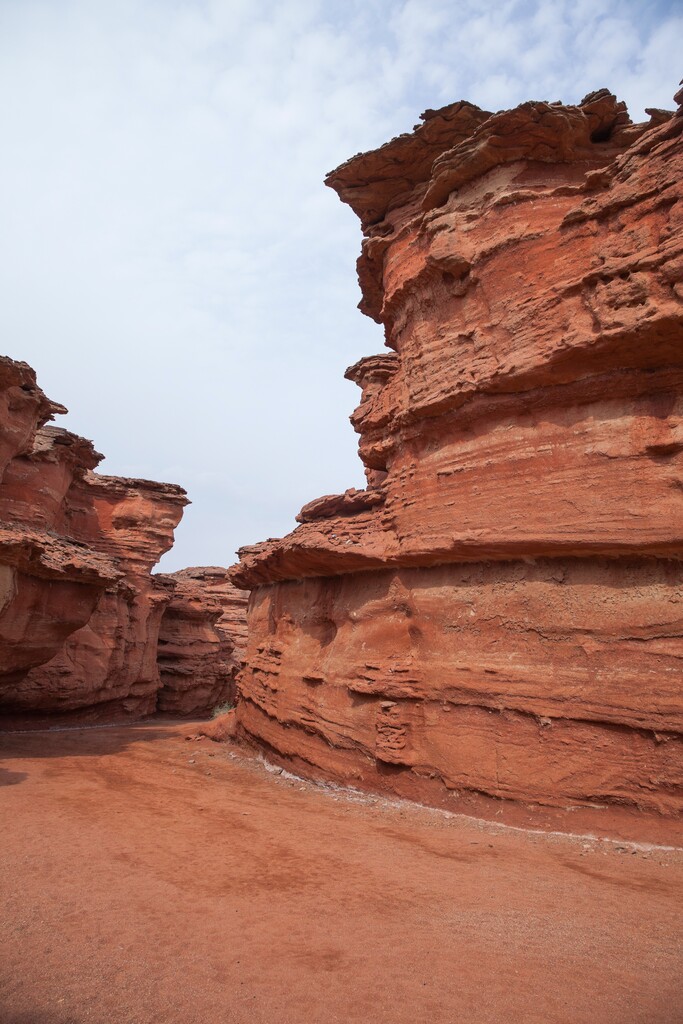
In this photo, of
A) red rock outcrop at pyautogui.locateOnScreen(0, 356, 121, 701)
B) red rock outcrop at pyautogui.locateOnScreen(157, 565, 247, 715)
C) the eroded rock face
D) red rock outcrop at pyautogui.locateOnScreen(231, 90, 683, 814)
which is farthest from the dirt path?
red rock outcrop at pyautogui.locateOnScreen(157, 565, 247, 715)

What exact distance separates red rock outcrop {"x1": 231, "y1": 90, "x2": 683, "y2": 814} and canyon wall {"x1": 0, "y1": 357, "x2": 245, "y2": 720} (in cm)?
625

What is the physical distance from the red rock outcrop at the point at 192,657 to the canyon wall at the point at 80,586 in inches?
2.3

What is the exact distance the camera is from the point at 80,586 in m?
13.9

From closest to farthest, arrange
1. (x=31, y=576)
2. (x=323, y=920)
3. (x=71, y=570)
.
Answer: (x=323, y=920)
(x=31, y=576)
(x=71, y=570)

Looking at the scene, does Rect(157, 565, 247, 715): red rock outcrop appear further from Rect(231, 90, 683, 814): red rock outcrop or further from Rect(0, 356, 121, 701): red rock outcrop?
Rect(231, 90, 683, 814): red rock outcrop

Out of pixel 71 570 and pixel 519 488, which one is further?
pixel 71 570

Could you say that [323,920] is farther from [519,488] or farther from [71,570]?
[71,570]

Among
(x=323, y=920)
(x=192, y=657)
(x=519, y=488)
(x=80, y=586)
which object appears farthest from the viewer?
(x=192, y=657)

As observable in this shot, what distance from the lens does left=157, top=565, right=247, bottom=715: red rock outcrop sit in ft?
78.4

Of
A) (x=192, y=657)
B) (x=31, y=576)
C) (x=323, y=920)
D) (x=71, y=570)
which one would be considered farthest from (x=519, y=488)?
(x=192, y=657)

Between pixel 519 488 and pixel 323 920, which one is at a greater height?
pixel 519 488

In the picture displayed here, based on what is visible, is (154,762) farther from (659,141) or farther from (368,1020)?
(659,141)

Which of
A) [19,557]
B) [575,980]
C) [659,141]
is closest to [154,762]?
[19,557]

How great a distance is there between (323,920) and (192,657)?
69.9ft
